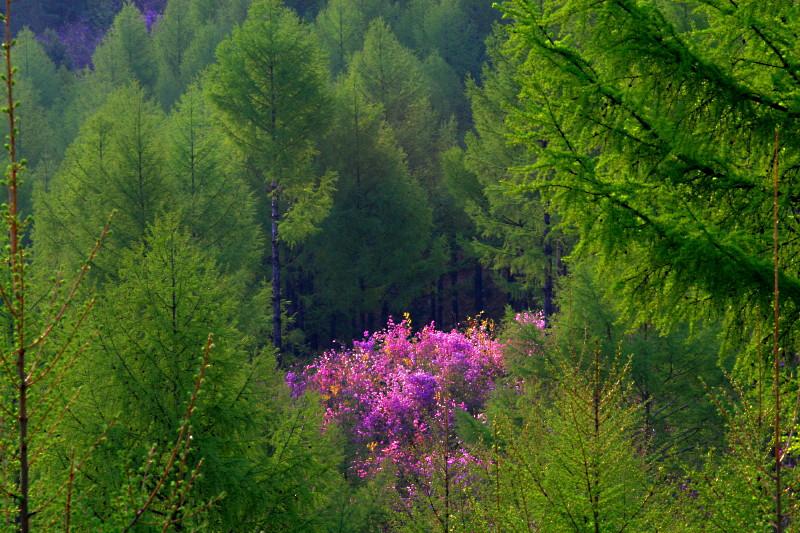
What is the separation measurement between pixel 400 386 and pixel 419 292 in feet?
28.1

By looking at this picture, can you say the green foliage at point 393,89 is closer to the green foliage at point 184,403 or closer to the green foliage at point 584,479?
the green foliage at point 184,403

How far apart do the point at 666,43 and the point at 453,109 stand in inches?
1324

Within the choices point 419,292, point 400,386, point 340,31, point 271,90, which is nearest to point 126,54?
point 340,31

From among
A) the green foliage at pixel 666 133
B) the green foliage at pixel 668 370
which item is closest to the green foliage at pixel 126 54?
the green foliage at pixel 668 370

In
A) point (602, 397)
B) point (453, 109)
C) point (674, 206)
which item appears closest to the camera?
point (674, 206)

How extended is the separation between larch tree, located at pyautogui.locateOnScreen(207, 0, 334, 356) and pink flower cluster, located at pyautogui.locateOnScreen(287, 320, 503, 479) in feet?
11.3

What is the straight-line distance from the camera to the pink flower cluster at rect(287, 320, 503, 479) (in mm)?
17656

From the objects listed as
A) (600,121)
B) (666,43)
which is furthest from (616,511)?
(666,43)

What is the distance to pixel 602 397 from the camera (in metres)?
5.60

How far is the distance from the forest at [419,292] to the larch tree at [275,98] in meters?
0.08

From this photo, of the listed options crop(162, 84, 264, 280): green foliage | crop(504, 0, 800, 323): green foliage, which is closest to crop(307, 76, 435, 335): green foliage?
crop(162, 84, 264, 280): green foliage

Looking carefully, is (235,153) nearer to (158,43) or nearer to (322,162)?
(322,162)

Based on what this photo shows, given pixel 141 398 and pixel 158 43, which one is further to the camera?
pixel 158 43

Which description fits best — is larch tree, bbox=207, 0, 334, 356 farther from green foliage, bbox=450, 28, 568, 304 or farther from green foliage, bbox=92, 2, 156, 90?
green foliage, bbox=92, 2, 156, 90
